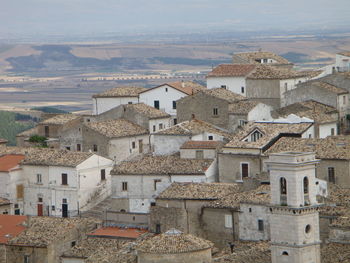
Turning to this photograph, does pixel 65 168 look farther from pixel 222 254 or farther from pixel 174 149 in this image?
pixel 222 254

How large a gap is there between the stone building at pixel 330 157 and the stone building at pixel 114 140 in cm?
1042

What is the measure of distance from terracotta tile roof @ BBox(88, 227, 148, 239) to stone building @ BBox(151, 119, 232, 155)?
8.37 meters

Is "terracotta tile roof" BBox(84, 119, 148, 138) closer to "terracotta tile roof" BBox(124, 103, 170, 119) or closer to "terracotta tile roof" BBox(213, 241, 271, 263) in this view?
"terracotta tile roof" BBox(124, 103, 170, 119)

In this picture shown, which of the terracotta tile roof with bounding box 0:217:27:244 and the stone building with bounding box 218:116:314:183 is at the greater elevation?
the stone building with bounding box 218:116:314:183

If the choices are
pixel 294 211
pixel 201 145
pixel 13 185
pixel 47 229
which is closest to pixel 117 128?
pixel 13 185

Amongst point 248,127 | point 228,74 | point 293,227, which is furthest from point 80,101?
point 293,227

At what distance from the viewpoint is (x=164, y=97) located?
228 feet

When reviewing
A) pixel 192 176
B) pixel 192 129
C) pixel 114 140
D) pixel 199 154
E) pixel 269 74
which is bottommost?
pixel 192 176

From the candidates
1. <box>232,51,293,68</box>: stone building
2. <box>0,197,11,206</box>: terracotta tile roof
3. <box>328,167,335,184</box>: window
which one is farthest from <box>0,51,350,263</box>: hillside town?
<box>232,51,293,68</box>: stone building

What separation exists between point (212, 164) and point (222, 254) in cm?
954

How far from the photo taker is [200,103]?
63969 millimetres

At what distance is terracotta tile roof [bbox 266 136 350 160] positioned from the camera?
Answer: 173 feet

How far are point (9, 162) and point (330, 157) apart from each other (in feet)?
54.9

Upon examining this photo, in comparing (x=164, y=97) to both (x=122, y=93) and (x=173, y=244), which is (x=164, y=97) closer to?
(x=122, y=93)
